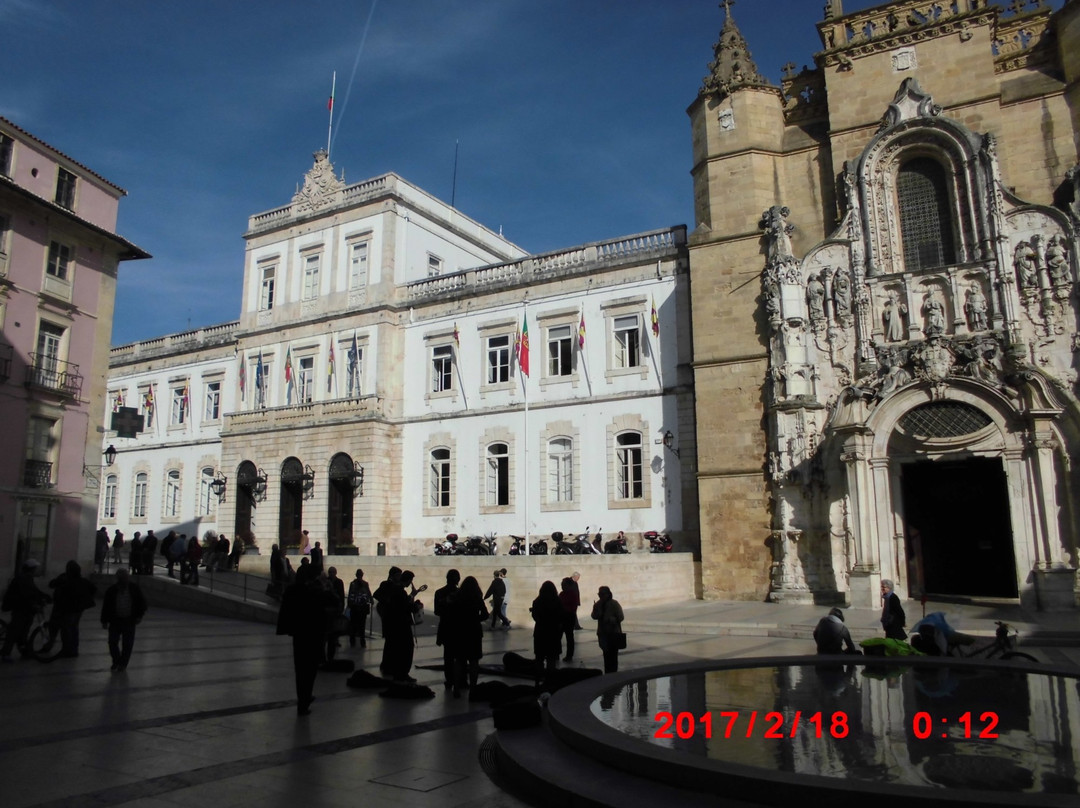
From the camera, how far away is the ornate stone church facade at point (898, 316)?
1934cm

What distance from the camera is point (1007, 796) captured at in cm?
436

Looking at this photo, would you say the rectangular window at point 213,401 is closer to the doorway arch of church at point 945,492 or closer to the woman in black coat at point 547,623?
the doorway arch of church at point 945,492

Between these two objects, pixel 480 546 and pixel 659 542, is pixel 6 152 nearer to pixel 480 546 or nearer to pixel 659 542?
pixel 480 546

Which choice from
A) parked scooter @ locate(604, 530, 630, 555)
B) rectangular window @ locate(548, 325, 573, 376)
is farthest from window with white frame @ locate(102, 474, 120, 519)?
parked scooter @ locate(604, 530, 630, 555)

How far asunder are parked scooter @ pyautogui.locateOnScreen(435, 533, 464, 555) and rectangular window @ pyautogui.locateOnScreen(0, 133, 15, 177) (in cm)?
1688

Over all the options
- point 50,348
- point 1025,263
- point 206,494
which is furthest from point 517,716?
point 206,494

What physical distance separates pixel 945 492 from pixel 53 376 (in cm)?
2550

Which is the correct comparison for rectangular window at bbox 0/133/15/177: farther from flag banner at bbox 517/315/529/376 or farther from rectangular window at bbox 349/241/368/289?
flag banner at bbox 517/315/529/376

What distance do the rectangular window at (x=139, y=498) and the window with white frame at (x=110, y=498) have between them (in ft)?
4.29

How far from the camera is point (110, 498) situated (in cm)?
3856

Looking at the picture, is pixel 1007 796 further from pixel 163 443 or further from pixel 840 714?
pixel 163 443

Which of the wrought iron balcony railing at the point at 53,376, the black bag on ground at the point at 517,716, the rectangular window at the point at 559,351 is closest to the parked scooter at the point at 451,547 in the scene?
the rectangular window at the point at 559,351

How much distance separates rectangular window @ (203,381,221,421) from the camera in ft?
119

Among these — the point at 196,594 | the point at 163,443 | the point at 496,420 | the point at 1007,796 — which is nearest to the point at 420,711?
the point at 1007,796
